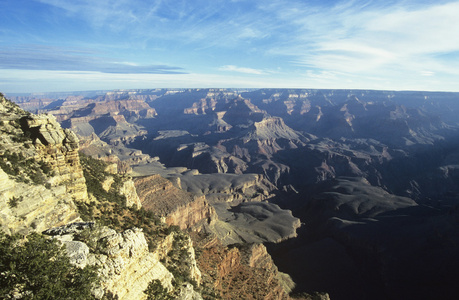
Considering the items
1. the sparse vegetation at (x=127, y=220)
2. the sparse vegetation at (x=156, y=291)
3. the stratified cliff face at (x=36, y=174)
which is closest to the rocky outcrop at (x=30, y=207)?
the stratified cliff face at (x=36, y=174)

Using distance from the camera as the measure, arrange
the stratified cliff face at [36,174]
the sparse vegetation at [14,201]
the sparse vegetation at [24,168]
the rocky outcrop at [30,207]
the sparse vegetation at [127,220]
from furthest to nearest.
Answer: the sparse vegetation at [127,220] < the sparse vegetation at [24,168] < the stratified cliff face at [36,174] < the sparse vegetation at [14,201] < the rocky outcrop at [30,207]

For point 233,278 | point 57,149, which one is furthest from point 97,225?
point 233,278

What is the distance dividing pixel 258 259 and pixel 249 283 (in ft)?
45.4

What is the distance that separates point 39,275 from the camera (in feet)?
31.8

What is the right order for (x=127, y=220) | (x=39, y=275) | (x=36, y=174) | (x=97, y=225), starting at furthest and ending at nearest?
(x=127, y=220) < (x=36, y=174) < (x=97, y=225) < (x=39, y=275)

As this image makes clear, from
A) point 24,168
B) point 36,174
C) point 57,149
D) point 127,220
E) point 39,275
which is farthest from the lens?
point 127,220

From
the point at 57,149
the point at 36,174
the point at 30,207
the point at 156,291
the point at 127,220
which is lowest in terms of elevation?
the point at 127,220

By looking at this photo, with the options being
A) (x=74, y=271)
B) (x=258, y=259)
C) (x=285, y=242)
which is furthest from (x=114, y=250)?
(x=285, y=242)

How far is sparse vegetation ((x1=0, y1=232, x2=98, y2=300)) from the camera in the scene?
9398mm

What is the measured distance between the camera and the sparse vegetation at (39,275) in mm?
9398

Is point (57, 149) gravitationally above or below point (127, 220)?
above

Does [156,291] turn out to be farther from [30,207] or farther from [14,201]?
[14,201]

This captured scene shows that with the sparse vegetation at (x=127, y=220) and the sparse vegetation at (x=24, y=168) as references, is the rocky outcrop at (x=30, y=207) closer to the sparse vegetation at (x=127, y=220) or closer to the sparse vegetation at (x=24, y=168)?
the sparse vegetation at (x=24, y=168)

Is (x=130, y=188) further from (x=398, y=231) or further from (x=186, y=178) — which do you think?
(x=186, y=178)
